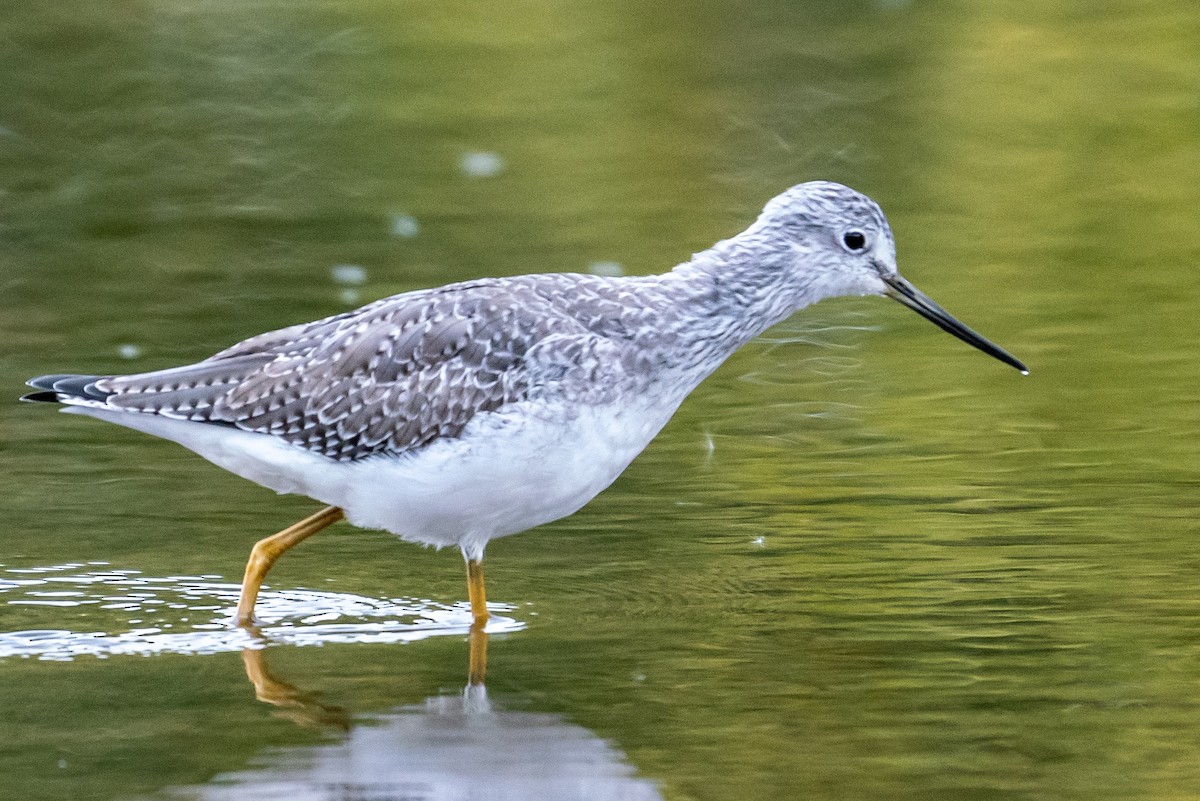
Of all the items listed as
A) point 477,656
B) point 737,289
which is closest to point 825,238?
point 737,289

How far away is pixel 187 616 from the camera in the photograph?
8492mm

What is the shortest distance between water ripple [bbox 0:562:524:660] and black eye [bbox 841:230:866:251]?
2002mm

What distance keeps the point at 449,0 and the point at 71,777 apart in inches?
699

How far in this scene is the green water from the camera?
274 inches

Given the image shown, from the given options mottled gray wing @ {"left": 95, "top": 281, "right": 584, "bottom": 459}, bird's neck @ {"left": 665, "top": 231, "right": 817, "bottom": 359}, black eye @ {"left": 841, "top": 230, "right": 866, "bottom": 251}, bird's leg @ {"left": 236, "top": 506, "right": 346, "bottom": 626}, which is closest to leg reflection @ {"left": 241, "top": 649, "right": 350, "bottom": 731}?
bird's leg @ {"left": 236, "top": 506, "right": 346, "bottom": 626}

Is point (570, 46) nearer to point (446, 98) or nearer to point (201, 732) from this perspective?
point (446, 98)

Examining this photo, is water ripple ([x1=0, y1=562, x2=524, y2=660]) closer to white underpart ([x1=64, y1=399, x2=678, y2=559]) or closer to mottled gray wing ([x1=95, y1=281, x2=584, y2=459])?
white underpart ([x1=64, y1=399, x2=678, y2=559])

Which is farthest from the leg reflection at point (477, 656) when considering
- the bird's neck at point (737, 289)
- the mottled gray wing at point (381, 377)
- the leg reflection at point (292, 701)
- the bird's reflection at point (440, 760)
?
the bird's neck at point (737, 289)

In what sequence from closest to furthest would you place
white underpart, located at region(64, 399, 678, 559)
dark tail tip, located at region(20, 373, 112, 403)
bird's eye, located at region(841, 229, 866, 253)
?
1. white underpart, located at region(64, 399, 678, 559)
2. dark tail tip, located at region(20, 373, 112, 403)
3. bird's eye, located at region(841, 229, 866, 253)

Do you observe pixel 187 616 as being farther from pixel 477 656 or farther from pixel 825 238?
pixel 825 238

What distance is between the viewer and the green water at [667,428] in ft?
22.9

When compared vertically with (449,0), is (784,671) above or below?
below

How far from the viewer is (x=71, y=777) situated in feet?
21.7

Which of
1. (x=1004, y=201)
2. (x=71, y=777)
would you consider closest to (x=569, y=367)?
(x=71, y=777)
